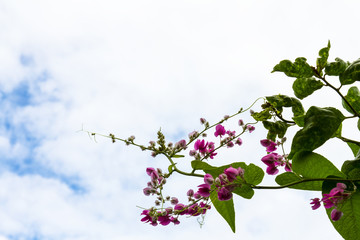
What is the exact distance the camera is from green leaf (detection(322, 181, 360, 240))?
64 cm

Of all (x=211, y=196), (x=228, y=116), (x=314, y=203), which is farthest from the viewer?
(x=228, y=116)

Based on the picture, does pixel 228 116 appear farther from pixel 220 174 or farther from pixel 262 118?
pixel 220 174

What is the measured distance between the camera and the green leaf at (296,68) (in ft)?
2.27

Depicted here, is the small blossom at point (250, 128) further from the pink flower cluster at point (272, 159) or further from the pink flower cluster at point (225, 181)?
the pink flower cluster at point (225, 181)

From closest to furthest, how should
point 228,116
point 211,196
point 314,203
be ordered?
point 314,203 < point 211,196 < point 228,116

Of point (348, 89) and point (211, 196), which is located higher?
point (348, 89)

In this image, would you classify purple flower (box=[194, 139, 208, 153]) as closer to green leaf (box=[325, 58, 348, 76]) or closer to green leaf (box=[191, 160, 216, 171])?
green leaf (box=[191, 160, 216, 171])

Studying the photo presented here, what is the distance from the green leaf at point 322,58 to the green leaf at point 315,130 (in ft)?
0.29

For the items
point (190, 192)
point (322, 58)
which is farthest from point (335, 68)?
point (190, 192)

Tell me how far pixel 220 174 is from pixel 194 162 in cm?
5

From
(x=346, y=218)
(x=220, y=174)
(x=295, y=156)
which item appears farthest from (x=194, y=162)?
(x=346, y=218)

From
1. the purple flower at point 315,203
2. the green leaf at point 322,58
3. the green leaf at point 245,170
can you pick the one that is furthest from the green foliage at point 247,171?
the green leaf at point 322,58

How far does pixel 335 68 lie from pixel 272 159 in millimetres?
203

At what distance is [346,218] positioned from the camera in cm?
65
